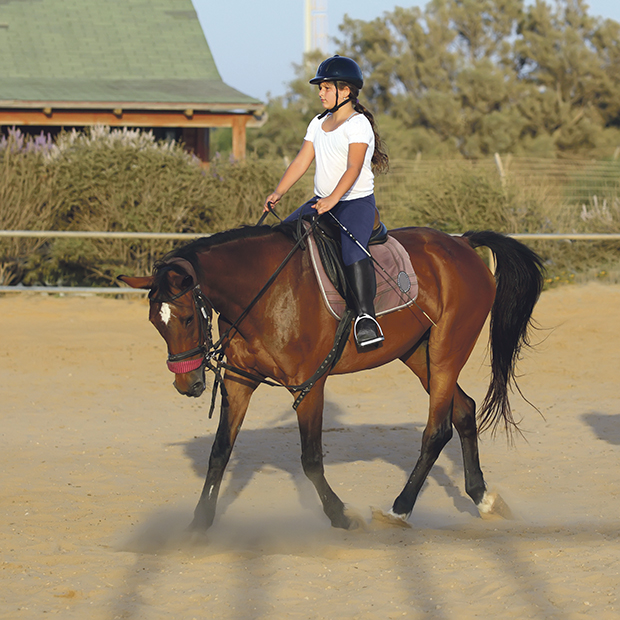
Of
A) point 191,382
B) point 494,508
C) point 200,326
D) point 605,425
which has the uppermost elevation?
point 200,326

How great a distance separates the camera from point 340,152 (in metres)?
4.78

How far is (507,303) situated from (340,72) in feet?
6.80

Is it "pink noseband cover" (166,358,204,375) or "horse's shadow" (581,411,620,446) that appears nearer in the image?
"pink noseband cover" (166,358,204,375)

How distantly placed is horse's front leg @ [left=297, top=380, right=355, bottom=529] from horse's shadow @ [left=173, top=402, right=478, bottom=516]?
25.3 inches

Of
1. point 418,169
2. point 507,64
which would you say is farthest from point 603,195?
point 507,64

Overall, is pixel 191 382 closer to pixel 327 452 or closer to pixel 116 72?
pixel 327 452

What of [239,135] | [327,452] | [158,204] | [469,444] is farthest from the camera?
[239,135]

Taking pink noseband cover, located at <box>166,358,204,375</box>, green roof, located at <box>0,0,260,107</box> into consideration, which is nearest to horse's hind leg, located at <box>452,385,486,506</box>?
pink noseband cover, located at <box>166,358,204,375</box>

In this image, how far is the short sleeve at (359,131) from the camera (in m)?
4.65

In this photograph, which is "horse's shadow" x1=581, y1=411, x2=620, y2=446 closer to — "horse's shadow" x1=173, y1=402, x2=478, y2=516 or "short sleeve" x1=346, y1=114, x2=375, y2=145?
"horse's shadow" x1=173, y1=402, x2=478, y2=516

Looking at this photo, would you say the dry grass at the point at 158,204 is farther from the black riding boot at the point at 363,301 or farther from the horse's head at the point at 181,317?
the horse's head at the point at 181,317

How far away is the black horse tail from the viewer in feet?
19.3

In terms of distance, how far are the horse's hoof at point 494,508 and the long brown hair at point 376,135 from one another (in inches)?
81.0

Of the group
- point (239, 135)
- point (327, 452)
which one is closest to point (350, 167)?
point (327, 452)
